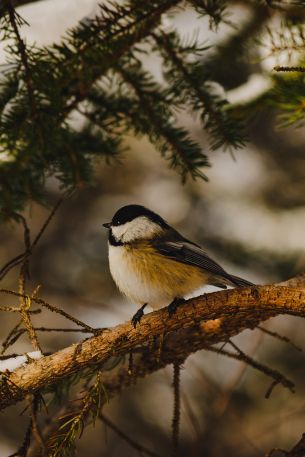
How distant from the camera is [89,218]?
15.5 ft

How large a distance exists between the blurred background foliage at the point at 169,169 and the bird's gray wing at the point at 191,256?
1.40 feet

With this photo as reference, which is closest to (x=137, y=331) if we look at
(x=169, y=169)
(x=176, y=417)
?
(x=176, y=417)

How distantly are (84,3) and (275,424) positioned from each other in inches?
115

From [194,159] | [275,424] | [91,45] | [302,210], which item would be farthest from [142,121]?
[275,424]

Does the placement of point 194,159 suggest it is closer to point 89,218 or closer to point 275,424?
point 275,424

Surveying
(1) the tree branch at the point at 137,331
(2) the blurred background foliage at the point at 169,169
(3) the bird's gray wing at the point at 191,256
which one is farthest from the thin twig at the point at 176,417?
(3) the bird's gray wing at the point at 191,256

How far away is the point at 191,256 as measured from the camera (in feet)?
8.36

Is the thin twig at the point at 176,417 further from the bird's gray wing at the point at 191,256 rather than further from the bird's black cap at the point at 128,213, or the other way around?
the bird's black cap at the point at 128,213

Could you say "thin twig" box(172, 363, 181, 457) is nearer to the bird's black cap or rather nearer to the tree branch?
the tree branch

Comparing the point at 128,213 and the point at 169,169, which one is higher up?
the point at 169,169

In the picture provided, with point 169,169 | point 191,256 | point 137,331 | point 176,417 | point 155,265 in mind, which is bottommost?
point 176,417

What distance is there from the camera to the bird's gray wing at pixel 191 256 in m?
2.48

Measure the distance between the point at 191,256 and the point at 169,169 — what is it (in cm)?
72

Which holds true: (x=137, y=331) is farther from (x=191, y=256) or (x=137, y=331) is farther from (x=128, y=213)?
(x=128, y=213)
